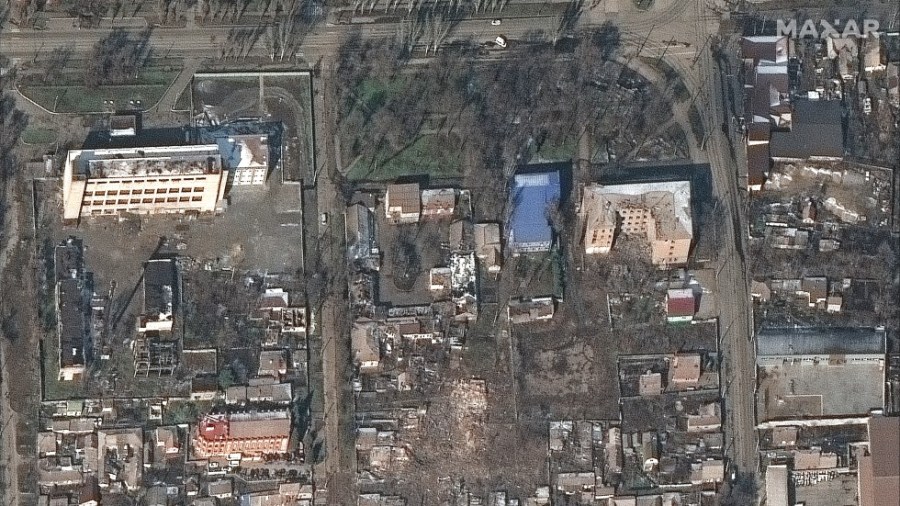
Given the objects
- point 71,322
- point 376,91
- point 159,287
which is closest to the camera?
point 71,322

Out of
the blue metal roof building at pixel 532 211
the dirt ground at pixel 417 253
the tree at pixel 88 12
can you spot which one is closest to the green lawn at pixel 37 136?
the tree at pixel 88 12

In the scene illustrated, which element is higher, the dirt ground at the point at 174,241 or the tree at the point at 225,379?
the dirt ground at the point at 174,241

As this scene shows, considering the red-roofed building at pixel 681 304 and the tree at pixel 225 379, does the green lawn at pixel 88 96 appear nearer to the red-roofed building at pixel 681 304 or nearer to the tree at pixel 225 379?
the tree at pixel 225 379

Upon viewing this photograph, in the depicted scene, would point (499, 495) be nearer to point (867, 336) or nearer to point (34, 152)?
point (867, 336)

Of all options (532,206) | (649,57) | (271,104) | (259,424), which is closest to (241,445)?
(259,424)

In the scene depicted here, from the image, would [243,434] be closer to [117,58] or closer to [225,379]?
[225,379]

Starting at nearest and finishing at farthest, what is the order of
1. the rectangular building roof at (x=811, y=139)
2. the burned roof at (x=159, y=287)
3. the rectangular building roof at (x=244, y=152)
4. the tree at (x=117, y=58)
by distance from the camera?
the burned roof at (x=159, y=287)
the rectangular building roof at (x=244, y=152)
the tree at (x=117, y=58)
the rectangular building roof at (x=811, y=139)

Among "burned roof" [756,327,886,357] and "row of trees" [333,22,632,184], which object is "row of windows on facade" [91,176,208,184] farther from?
"burned roof" [756,327,886,357]

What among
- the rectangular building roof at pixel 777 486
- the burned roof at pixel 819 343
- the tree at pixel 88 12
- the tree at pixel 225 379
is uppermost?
the tree at pixel 88 12
